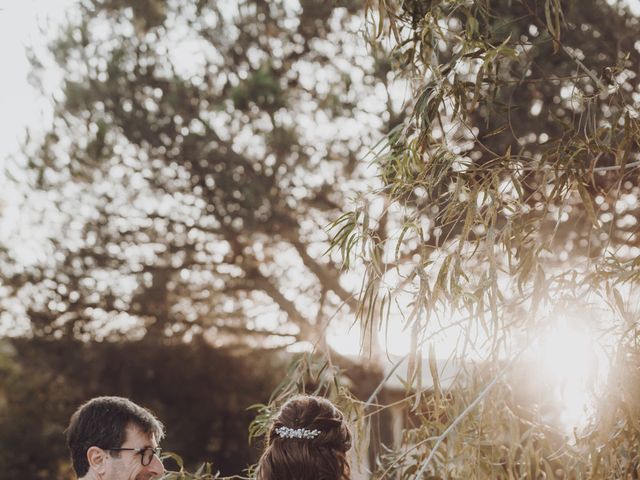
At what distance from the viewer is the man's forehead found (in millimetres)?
2250

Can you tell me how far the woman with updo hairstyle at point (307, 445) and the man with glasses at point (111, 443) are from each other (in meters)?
0.35

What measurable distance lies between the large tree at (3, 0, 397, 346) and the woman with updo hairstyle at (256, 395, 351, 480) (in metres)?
3.95

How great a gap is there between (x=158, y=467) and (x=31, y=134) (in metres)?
4.85

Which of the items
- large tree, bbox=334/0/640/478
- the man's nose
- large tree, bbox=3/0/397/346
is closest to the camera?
large tree, bbox=334/0/640/478

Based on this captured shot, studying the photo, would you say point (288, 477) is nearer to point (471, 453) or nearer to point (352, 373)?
point (471, 453)

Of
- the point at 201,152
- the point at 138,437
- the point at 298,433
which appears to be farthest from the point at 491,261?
the point at 201,152

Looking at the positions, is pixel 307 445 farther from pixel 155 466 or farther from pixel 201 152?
pixel 201 152

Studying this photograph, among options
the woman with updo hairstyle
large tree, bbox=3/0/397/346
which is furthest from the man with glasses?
large tree, bbox=3/0/397/346

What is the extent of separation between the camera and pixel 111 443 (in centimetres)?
221

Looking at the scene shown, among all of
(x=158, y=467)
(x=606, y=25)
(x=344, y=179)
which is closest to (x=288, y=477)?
(x=158, y=467)

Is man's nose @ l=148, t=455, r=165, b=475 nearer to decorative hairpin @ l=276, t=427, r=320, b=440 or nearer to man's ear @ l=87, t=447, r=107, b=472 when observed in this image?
man's ear @ l=87, t=447, r=107, b=472

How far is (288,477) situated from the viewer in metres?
2.03

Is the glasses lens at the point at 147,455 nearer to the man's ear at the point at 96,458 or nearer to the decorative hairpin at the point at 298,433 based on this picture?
the man's ear at the point at 96,458

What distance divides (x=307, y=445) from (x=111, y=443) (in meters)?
0.52
